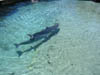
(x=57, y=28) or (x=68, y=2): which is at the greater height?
(x=57, y=28)

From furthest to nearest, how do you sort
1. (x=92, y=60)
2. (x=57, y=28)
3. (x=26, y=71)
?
(x=57, y=28)
(x=92, y=60)
(x=26, y=71)

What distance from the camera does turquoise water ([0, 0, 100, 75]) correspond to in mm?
7965

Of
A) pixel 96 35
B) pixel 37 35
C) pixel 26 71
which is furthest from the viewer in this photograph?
pixel 96 35

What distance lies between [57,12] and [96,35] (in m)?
5.62

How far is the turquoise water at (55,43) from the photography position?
7.96 metres

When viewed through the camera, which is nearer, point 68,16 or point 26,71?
point 26,71

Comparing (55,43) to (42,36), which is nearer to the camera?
(55,43)

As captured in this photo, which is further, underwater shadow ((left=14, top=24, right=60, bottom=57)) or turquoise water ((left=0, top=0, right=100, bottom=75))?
underwater shadow ((left=14, top=24, right=60, bottom=57))

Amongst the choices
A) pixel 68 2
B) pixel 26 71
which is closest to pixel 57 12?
pixel 68 2

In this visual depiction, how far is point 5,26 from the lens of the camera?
12227 millimetres

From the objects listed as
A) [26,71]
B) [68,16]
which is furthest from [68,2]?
[26,71]

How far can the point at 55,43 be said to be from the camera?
32.7ft

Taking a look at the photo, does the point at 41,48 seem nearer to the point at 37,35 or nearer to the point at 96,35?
the point at 37,35

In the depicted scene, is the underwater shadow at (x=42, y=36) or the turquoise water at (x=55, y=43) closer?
the turquoise water at (x=55, y=43)
